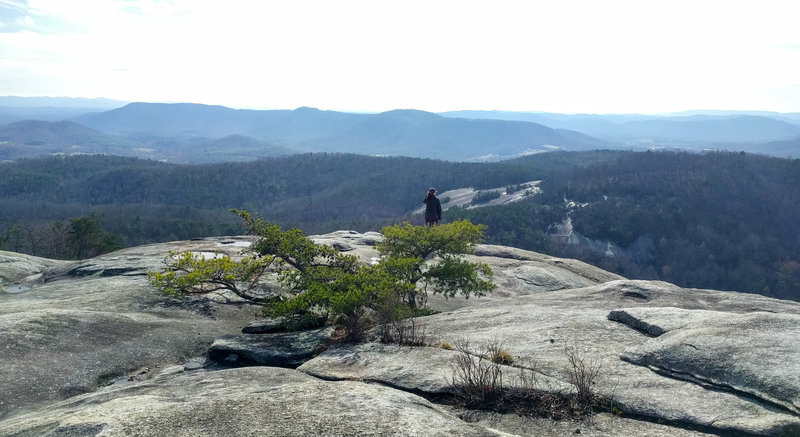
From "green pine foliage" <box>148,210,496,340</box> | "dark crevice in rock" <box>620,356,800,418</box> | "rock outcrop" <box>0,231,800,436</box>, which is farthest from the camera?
"green pine foliage" <box>148,210,496,340</box>

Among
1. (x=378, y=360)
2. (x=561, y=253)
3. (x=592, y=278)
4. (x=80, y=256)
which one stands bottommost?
(x=561, y=253)

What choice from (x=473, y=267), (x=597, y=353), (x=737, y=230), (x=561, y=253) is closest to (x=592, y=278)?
(x=473, y=267)

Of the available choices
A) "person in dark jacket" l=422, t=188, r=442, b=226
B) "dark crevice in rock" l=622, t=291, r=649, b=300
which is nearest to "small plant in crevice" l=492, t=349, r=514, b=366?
"dark crevice in rock" l=622, t=291, r=649, b=300

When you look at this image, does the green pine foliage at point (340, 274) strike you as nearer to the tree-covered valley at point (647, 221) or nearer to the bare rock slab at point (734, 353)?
the bare rock slab at point (734, 353)

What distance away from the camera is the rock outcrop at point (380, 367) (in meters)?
8.93

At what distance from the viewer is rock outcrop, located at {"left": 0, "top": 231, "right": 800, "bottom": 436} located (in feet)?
29.3

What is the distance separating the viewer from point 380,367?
12680 mm

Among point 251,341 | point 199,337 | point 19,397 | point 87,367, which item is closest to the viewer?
point 19,397

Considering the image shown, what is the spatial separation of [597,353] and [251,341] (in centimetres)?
1034

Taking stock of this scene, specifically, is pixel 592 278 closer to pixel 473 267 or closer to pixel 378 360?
pixel 473 267

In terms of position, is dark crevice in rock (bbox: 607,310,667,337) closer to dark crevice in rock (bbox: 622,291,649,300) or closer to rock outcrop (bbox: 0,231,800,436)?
rock outcrop (bbox: 0,231,800,436)

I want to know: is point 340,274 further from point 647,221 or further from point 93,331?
point 647,221

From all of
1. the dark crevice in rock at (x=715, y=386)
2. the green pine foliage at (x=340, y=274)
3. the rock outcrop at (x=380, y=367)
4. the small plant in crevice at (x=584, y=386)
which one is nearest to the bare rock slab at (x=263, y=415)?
the rock outcrop at (x=380, y=367)

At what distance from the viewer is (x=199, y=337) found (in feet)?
61.5
